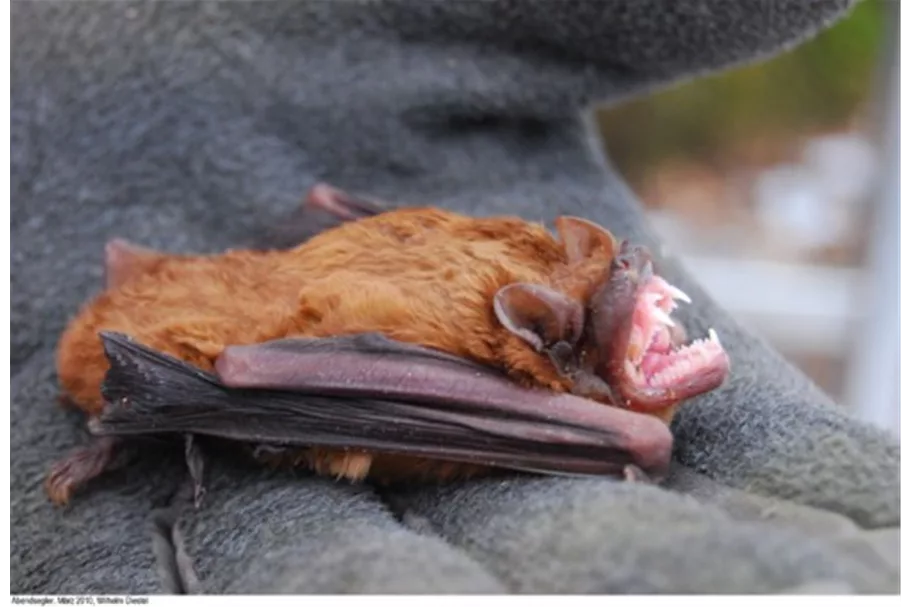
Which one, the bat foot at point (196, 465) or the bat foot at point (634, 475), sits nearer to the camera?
the bat foot at point (634, 475)

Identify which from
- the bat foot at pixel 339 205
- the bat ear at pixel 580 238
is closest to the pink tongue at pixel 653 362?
the bat ear at pixel 580 238

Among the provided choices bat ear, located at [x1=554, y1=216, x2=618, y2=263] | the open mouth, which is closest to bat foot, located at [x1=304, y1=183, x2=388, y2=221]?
bat ear, located at [x1=554, y1=216, x2=618, y2=263]

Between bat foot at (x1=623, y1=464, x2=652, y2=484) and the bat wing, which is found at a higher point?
the bat wing

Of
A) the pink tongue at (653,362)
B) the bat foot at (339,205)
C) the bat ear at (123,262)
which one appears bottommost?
the pink tongue at (653,362)

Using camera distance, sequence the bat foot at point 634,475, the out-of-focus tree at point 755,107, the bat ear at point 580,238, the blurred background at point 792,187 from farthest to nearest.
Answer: the out-of-focus tree at point 755,107 → the blurred background at point 792,187 → the bat ear at point 580,238 → the bat foot at point 634,475

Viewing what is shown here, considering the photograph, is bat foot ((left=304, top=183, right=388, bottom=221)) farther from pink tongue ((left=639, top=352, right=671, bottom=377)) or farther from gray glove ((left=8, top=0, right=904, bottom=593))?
pink tongue ((left=639, top=352, right=671, bottom=377))

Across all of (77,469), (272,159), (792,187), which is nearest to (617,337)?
(77,469)

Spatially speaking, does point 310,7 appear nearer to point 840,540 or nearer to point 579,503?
point 579,503

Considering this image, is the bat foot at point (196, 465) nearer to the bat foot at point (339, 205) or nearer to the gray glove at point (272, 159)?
the gray glove at point (272, 159)
